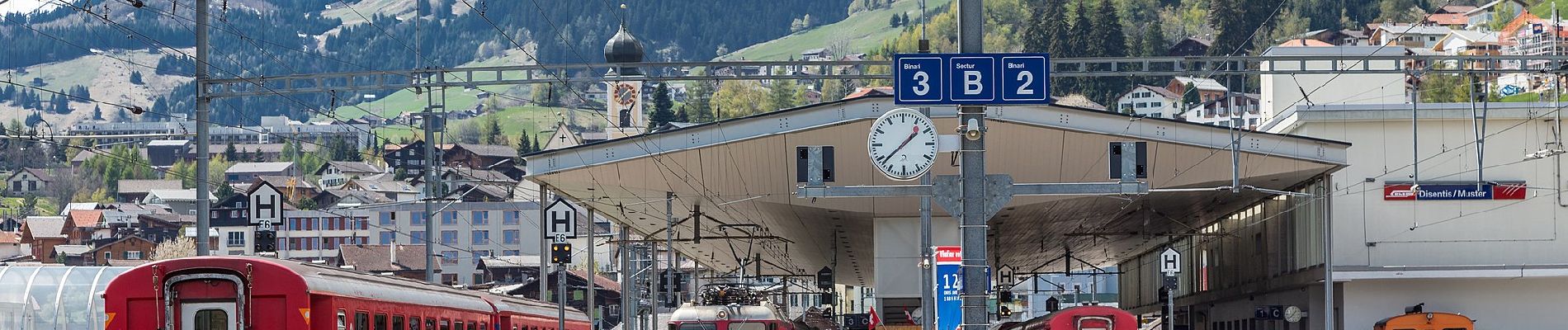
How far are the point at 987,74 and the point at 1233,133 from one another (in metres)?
25.1

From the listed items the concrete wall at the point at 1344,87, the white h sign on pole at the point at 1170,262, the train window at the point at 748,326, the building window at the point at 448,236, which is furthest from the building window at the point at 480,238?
the train window at the point at 748,326

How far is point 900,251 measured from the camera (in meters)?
48.9

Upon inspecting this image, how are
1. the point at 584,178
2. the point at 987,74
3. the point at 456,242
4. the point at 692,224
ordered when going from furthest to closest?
1. the point at 456,242
2. the point at 692,224
3. the point at 584,178
4. the point at 987,74

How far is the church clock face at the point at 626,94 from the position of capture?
137 m

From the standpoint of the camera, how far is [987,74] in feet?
62.5

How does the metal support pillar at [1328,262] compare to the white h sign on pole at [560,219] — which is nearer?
the white h sign on pole at [560,219]

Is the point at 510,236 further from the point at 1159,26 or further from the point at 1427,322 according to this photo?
the point at 1427,322

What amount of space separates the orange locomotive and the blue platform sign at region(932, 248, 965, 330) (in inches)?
435

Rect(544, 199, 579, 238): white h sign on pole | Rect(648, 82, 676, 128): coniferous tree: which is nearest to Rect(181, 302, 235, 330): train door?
Rect(544, 199, 579, 238): white h sign on pole

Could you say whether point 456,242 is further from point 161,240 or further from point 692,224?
point 692,224

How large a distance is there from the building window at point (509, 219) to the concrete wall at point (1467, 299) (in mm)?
114235

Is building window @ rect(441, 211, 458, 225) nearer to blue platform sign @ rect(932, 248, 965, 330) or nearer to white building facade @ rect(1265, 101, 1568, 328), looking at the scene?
white building facade @ rect(1265, 101, 1568, 328)

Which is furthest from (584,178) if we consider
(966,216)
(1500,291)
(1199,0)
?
(1199,0)

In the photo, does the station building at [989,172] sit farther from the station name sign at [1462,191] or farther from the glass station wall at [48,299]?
the glass station wall at [48,299]
